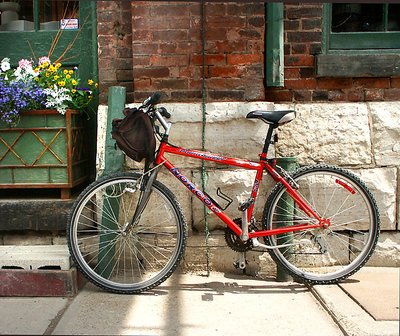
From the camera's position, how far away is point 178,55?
3.60 m

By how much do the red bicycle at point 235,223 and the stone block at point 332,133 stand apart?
21cm

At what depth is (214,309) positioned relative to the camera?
9.84 feet

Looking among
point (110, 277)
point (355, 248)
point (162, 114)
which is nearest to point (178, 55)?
point (162, 114)

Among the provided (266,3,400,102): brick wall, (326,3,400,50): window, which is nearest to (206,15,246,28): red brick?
(266,3,400,102): brick wall

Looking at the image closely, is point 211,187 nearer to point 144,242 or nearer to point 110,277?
point 144,242

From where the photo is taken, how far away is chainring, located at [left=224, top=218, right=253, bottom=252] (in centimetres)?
331

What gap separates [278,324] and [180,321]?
0.56 metres

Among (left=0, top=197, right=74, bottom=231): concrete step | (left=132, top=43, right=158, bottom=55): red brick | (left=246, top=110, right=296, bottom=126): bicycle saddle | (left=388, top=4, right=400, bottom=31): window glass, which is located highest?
(left=388, top=4, right=400, bottom=31): window glass

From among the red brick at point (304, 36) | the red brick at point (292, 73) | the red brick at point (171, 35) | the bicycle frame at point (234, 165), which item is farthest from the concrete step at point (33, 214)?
the red brick at point (304, 36)

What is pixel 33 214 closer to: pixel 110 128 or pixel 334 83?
pixel 110 128

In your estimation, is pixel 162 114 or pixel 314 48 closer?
pixel 162 114

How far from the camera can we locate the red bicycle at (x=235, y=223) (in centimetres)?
324

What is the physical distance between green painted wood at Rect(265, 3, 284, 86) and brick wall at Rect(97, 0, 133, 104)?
107 centimetres

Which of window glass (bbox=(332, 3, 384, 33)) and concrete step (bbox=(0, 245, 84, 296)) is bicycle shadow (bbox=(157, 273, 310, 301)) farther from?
window glass (bbox=(332, 3, 384, 33))
